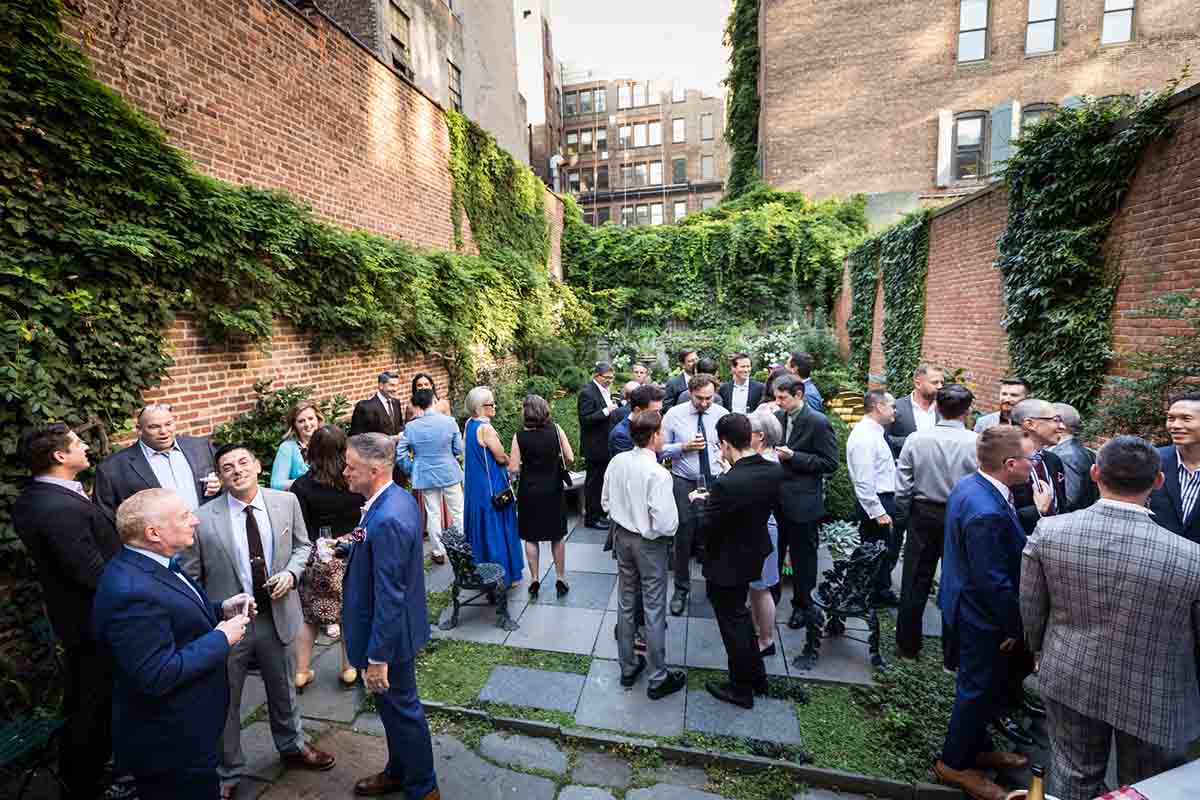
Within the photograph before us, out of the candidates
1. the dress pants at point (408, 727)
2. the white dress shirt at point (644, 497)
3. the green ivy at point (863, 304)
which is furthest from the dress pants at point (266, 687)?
the green ivy at point (863, 304)

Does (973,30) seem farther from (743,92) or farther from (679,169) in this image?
(679,169)

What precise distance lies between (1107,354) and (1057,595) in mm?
4297

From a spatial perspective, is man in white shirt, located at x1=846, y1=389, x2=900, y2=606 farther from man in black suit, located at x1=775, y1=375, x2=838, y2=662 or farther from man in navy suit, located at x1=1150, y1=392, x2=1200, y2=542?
man in navy suit, located at x1=1150, y1=392, x2=1200, y2=542

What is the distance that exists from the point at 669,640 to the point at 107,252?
18.0ft

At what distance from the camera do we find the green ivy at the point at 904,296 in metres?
10.3

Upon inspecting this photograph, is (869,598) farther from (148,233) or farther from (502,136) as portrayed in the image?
(502,136)

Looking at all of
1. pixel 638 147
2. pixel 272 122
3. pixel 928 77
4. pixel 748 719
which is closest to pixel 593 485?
pixel 748 719

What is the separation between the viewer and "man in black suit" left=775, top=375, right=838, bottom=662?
14.4 feet

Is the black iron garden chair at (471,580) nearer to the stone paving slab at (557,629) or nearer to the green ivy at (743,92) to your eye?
the stone paving slab at (557,629)

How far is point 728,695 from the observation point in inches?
144

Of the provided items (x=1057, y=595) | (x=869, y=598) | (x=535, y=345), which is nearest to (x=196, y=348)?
(x=869, y=598)

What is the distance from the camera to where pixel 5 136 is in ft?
12.1

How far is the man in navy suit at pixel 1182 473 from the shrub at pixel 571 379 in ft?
38.6

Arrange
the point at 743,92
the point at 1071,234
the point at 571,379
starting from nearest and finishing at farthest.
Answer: the point at 1071,234
the point at 571,379
the point at 743,92
